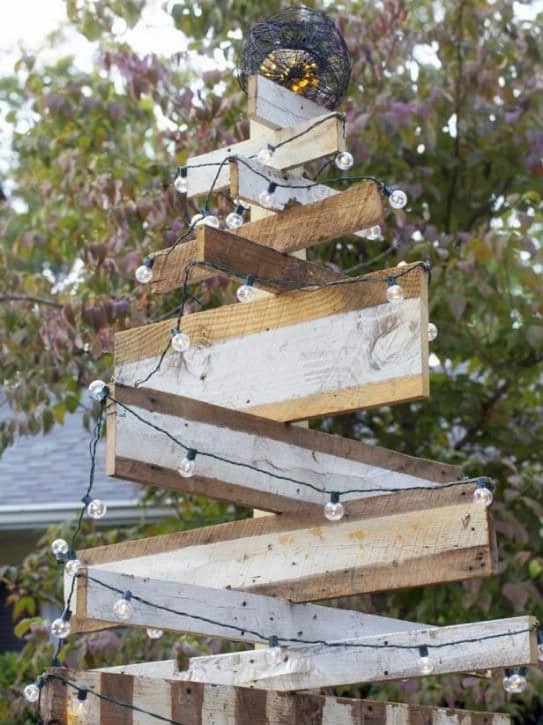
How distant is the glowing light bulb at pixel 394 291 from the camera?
240cm

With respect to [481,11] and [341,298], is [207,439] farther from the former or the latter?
[481,11]

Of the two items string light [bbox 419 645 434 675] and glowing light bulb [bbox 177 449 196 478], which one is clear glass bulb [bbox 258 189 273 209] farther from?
string light [bbox 419 645 434 675]

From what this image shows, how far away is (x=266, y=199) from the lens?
8.69 feet

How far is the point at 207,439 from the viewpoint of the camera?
246 cm

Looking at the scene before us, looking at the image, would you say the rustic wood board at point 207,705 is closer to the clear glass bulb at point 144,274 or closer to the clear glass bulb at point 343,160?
the clear glass bulb at point 144,274

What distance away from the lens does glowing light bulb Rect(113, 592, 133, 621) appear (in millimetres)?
2256

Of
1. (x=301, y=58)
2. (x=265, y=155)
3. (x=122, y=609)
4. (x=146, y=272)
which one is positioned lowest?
(x=122, y=609)

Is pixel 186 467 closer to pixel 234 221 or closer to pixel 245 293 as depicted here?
pixel 245 293

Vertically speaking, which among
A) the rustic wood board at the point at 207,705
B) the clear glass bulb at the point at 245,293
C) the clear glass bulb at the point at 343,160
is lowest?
the rustic wood board at the point at 207,705

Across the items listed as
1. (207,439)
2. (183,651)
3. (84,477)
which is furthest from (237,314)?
(84,477)

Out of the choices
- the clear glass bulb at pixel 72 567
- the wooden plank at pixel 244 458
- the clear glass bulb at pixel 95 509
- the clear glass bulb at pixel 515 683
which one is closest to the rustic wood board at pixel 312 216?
the wooden plank at pixel 244 458

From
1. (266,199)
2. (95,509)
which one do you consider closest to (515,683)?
(95,509)

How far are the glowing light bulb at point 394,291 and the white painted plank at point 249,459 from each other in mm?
353

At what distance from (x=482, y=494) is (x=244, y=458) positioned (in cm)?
49
